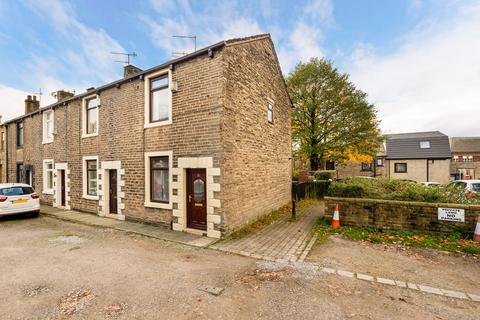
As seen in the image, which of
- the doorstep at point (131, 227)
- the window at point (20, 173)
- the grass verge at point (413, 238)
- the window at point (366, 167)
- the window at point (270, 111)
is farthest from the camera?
the window at point (366, 167)

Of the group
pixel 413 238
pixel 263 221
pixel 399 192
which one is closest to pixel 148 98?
pixel 263 221

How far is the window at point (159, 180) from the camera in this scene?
895cm

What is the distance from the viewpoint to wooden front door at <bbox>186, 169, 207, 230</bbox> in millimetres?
7969

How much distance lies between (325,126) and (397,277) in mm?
19255

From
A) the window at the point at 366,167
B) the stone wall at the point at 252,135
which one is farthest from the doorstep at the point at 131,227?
the window at the point at 366,167

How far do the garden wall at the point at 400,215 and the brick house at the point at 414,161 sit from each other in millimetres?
23929

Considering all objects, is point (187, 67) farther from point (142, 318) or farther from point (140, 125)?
point (142, 318)

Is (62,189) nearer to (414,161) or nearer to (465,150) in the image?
(414,161)

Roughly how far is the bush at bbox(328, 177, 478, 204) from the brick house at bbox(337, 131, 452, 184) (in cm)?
2171

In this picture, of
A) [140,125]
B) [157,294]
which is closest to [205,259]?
[157,294]

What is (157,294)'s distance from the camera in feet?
13.6

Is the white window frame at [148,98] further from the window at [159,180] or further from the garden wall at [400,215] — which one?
A: the garden wall at [400,215]

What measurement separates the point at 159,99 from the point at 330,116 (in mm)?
17782

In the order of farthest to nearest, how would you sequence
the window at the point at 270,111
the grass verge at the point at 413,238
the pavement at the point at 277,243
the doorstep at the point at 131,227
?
the window at the point at 270,111, the doorstep at the point at 131,227, the grass verge at the point at 413,238, the pavement at the point at 277,243
